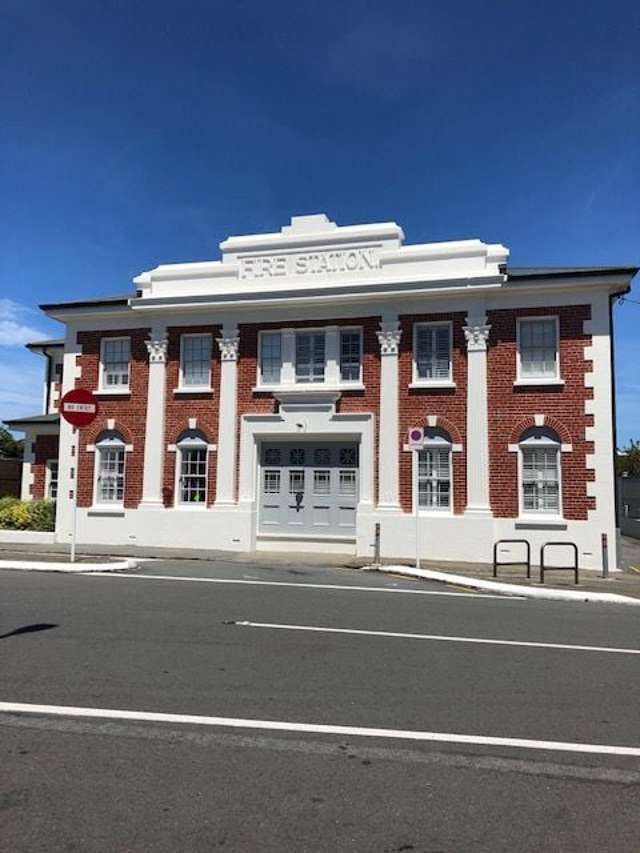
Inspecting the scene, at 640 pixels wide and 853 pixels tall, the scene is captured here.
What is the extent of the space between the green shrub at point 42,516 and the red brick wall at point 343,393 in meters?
6.10

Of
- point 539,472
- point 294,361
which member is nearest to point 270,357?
point 294,361

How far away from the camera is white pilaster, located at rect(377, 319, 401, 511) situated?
1811 cm

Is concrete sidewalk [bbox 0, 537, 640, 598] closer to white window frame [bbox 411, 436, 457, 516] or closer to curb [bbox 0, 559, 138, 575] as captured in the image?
curb [bbox 0, 559, 138, 575]

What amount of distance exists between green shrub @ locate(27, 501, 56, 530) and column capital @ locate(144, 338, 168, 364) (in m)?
5.12

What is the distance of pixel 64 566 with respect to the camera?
14.4 metres

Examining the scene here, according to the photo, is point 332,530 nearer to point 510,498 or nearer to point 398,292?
point 510,498

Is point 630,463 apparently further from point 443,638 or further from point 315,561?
point 443,638

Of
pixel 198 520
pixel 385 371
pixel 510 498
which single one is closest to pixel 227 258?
pixel 385 371

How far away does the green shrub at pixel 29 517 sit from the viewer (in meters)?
20.9

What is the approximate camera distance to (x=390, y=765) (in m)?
4.62

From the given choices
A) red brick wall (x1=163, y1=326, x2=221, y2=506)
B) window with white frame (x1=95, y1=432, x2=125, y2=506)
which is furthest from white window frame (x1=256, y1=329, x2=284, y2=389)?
window with white frame (x1=95, y1=432, x2=125, y2=506)

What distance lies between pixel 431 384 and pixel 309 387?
119 inches

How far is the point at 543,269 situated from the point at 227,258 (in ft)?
26.4

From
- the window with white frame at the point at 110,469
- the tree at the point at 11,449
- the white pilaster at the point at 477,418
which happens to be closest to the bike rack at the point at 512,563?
the white pilaster at the point at 477,418
